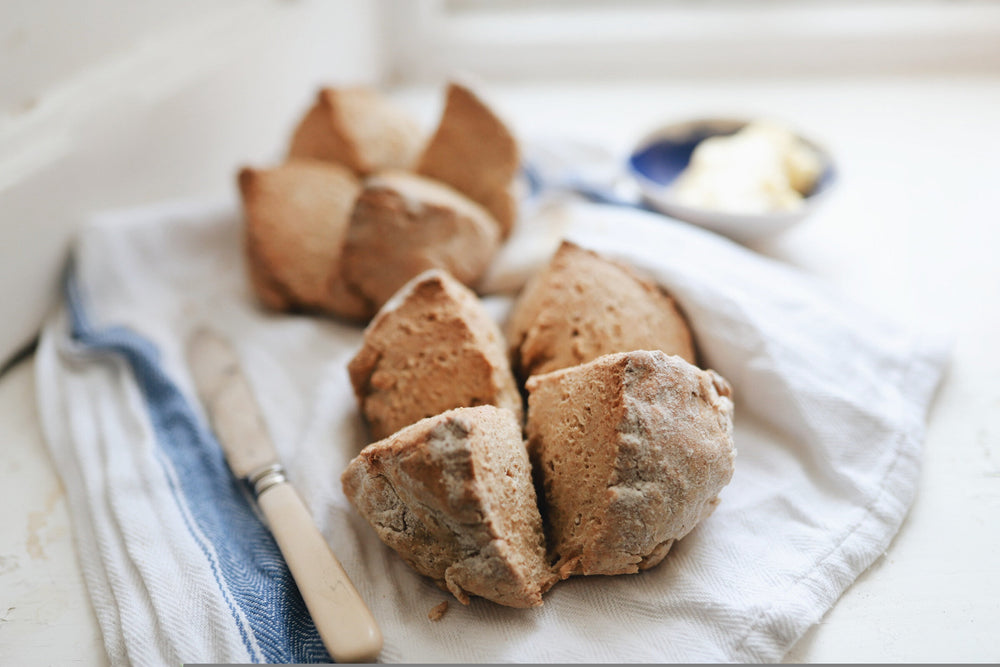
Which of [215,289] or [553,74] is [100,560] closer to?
[215,289]

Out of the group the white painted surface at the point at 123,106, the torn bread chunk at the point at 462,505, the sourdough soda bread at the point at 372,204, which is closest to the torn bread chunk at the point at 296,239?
the sourdough soda bread at the point at 372,204

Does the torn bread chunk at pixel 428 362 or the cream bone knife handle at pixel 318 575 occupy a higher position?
Result: the torn bread chunk at pixel 428 362

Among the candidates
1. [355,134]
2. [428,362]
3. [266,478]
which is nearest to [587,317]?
[428,362]

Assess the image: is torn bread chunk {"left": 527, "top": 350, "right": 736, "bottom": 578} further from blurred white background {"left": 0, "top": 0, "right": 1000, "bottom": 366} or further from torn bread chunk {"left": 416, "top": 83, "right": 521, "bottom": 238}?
blurred white background {"left": 0, "top": 0, "right": 1000, "bottom": 366}

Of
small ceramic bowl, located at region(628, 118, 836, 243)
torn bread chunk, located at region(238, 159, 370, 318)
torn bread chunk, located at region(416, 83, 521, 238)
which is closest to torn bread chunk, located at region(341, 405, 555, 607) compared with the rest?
torn bread chunk, located at region(238, 159, 370, 318)

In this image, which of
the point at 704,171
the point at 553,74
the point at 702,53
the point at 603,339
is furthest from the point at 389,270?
the point at 702,53

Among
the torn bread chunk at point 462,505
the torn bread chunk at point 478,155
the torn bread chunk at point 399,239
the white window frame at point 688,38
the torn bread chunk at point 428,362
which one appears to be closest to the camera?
the torn bread chunk at point 462,505

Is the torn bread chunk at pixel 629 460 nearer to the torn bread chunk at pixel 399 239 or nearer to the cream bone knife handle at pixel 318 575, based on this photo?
the cream bone knife handle at pixel 318 575
